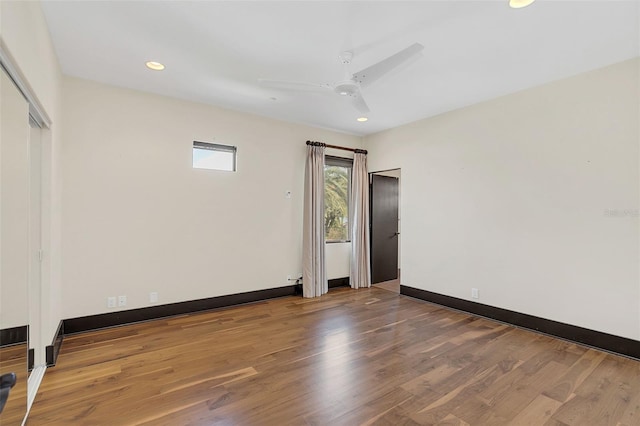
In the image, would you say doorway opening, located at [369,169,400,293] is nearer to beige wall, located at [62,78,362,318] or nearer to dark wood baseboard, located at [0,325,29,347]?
beige wall, located at [62,78,362,318]

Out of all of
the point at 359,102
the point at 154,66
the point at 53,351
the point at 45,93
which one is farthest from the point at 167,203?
the point at 359,102

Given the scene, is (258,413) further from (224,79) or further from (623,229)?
(623,229)

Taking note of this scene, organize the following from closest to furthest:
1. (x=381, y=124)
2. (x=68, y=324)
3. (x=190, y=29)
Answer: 1. (x=190, y=29)
2. (x=68, y=324)
3. (x=381, y=124)

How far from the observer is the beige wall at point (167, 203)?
3453 mm

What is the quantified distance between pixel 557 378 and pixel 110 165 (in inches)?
196

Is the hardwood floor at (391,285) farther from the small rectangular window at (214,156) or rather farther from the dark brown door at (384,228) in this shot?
the small rectangular window at (214,156)

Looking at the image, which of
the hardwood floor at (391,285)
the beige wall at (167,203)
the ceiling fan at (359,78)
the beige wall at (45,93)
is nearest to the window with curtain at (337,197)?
the beige wall at (167,203)

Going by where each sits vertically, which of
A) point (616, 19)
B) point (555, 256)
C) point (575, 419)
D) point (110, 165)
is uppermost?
point (616, 19)

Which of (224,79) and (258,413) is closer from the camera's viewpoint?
(258,413)

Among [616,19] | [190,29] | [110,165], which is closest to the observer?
[616,19]

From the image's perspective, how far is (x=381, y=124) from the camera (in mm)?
5137

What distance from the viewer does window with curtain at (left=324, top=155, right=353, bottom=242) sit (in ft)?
18.5

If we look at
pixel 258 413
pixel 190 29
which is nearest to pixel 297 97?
pixel 190 29

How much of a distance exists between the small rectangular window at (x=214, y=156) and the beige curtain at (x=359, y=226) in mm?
2265
